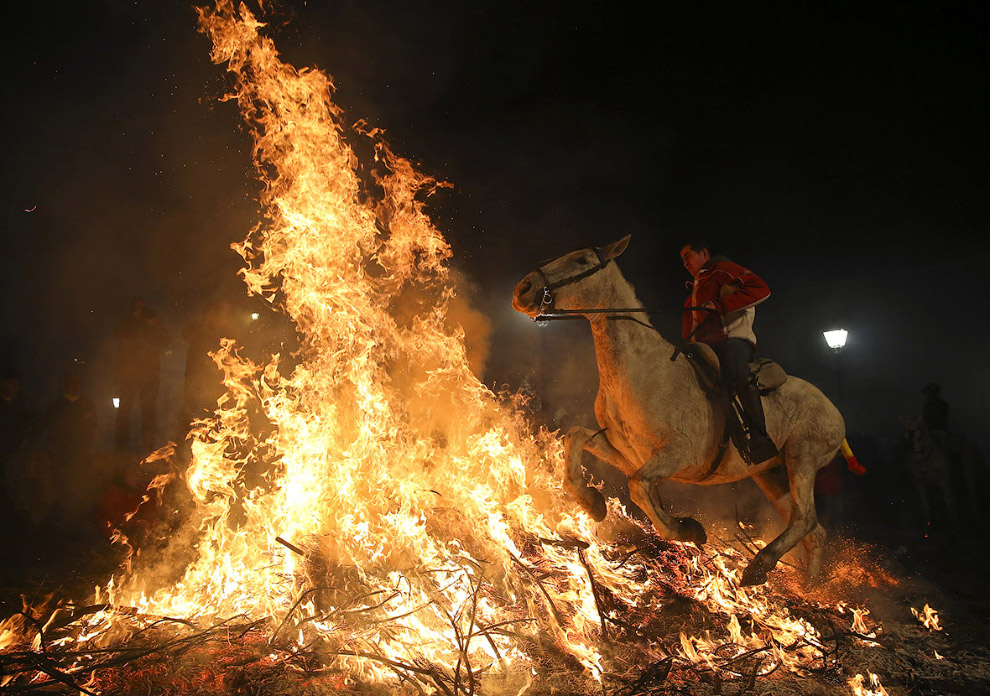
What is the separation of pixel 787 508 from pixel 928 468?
7482mm

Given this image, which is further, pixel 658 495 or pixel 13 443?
pixel 13 443

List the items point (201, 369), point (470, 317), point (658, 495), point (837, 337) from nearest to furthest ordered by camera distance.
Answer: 1. point (658, 495)
2. point (201, 369)
3. point (837, 337)
4. point (470, 317)

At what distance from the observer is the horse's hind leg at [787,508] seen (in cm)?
648

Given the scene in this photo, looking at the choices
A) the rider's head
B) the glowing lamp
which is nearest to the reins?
the rider's head

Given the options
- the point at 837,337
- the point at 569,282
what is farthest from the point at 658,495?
the point at 837,337

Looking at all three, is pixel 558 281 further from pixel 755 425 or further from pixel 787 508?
pixel 787 508

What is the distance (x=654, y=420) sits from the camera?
18.1ft

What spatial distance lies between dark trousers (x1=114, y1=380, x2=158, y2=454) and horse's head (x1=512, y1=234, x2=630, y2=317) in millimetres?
8614

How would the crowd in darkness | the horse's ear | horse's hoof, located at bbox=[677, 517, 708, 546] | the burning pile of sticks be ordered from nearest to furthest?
1. the burning pile of sticks
2. horse's hoof, located at bbox=[677, 517, 708, 546]
3. the horse's ear
4. the crowd in darkness

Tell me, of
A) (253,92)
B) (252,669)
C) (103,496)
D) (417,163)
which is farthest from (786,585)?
(103,496)

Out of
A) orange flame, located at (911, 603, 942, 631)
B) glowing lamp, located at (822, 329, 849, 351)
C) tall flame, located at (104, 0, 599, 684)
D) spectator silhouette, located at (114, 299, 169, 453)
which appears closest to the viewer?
tall flame, located at (104, 0, 599, 684)

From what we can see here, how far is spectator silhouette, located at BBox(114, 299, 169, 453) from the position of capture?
1005cm

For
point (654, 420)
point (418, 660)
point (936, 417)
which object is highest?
point (654, 420)

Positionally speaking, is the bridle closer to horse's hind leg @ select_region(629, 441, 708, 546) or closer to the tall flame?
horse's hind leg @ select_region(629, 441, 708, 546)
